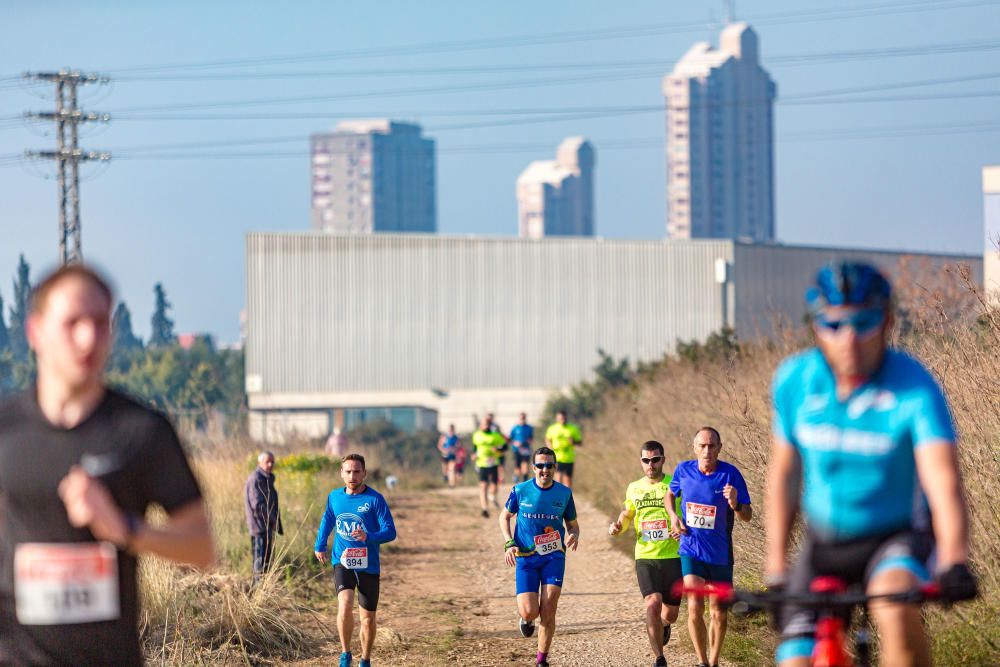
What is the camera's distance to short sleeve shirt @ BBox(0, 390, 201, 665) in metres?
3.90

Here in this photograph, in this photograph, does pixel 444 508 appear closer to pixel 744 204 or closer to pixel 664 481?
pixel 664 481

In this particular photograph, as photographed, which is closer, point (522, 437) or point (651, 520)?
point (651, 520)

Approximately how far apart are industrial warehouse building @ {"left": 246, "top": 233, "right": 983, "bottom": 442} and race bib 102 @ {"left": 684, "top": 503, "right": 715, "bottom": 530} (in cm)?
5260

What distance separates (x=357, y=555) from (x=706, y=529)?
2.80 meters

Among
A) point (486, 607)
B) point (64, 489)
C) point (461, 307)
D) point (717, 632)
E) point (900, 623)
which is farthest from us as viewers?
point (461, 307)

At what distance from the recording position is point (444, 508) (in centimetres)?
3170

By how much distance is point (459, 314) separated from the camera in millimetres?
65125

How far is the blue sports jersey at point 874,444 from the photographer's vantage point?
436 cm

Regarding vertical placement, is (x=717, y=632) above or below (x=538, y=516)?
below

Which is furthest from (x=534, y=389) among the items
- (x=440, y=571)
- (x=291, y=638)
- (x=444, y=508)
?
(x=291, y=638)

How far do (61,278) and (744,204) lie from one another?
653ft

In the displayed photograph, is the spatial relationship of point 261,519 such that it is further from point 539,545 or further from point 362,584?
point 539,545

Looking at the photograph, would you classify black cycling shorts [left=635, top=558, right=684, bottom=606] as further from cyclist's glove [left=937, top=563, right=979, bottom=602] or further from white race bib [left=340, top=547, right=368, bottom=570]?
cyclist's glove [left=937, top=563, right=979, bottom=602]

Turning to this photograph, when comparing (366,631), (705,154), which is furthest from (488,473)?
(705,154)
